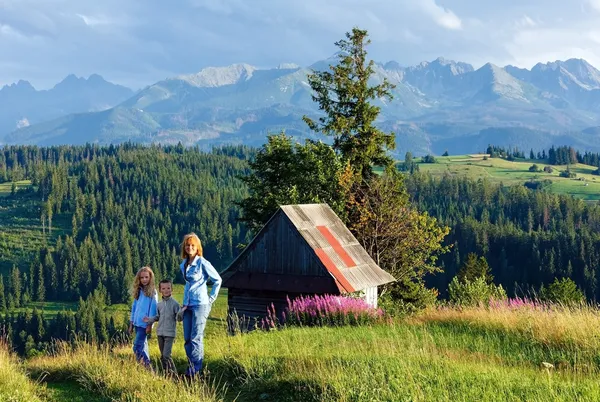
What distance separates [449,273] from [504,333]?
149301 millimetres

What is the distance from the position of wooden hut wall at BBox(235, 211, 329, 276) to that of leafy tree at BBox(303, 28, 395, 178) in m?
12.0

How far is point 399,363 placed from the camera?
820cm

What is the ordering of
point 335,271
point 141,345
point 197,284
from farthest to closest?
point 335,271 → point 141,345 → point 197,284

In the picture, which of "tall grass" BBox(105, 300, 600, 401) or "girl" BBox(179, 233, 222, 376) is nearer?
"tall grass" BBox(105, 300, 600, 401)

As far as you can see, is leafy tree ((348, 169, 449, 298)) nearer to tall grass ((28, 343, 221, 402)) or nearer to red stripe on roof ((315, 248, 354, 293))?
red stripe on roof ((315, 248, 354, 293))

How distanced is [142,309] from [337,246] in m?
12.7

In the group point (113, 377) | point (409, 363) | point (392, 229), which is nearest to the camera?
point (409, 363)

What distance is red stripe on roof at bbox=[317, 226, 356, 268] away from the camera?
21984 mm

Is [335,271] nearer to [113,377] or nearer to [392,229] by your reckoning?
[392,229]

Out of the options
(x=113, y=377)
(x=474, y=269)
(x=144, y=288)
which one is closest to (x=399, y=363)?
(x=113, y=377)

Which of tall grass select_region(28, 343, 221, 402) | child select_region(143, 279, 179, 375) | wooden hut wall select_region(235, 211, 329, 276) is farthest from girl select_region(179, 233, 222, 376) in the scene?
wooden hut wall select_region(235, 211, 329, 276)

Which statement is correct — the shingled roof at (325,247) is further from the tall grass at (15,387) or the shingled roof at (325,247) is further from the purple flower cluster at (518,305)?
the tall grass at (15,387)

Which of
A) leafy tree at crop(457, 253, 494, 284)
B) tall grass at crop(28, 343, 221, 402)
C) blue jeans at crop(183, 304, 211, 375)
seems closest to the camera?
tall grass at crop(28, 343, 221, 402)

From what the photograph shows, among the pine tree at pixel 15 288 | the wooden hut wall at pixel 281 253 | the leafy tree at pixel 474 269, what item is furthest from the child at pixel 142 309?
the pine tree at pixel 15 288
